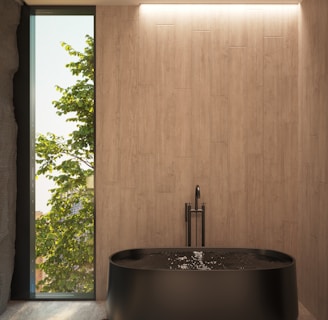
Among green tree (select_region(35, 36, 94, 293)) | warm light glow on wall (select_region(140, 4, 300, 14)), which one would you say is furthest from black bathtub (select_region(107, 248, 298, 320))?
warm light glow on wall (select_region(140, 4, 300, 14))

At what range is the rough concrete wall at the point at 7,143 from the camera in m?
3.95

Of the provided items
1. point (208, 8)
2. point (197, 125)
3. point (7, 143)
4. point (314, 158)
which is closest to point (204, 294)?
point (314, 158)

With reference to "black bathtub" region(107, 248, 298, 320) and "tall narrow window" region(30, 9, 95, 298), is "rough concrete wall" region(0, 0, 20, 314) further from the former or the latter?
"black bathtub" region(107, 248, 298, 320)

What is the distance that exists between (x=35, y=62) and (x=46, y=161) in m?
0.93

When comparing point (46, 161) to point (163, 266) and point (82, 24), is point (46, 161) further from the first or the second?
point (163, 266)

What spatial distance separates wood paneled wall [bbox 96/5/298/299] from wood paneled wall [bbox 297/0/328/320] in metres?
0.16

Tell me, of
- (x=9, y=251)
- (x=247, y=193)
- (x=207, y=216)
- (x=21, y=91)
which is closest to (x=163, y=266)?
(x=207, y=216)

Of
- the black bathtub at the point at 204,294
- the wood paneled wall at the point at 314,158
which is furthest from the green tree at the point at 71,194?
the wood paneled wall at the point at 314,158

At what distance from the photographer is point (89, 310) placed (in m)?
3.98

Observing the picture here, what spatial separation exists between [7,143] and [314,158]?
258 centimetres

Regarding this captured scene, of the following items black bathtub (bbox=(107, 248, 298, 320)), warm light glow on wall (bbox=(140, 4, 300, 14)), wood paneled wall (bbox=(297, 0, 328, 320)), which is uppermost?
warm light glow on wall (bbox=(140, 4, 300, 14))

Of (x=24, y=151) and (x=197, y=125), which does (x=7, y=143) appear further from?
Result: (x=197, y=125)

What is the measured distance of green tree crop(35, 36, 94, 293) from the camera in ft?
14.4

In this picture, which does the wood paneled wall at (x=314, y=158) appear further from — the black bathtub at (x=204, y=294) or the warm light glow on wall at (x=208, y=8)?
the black bathtub at (x=204, y=294)
